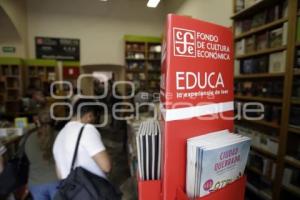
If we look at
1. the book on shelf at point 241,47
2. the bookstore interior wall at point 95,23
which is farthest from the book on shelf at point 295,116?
the bookstore interior wall at point 95,23

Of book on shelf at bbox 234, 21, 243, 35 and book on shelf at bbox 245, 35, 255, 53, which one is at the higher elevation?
book on shelf at bbox 234, 21, 243, 35

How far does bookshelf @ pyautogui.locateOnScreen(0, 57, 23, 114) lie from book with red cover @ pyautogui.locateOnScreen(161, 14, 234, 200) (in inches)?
248

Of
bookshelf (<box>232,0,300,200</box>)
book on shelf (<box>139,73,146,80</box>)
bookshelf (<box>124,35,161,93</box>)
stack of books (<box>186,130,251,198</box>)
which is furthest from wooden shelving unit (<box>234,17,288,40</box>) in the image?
book on shelf (<box>139,73,146,80</box>)

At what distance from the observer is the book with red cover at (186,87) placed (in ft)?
1.86

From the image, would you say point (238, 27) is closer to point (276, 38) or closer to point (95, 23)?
point (276, 38)

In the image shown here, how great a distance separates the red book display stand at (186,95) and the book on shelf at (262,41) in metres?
2.00

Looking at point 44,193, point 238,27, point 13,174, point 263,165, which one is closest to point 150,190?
point 44,193

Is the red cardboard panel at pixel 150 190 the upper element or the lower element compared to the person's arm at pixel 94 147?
upper

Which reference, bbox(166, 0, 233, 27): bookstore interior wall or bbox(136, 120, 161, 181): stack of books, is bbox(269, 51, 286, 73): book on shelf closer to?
bbox(166, 0, 233, 27): bookstore interior wall

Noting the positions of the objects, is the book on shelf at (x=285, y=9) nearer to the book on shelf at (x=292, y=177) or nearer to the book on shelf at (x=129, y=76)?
the book on shelf at (x=292, y=177)

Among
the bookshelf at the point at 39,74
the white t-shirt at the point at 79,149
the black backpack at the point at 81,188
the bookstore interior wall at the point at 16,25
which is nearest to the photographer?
the black backpack at the point at 81,188

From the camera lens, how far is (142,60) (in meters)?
6.98

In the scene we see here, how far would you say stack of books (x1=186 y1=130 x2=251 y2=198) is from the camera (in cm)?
57

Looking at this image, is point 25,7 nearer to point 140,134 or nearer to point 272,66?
point 272,66
